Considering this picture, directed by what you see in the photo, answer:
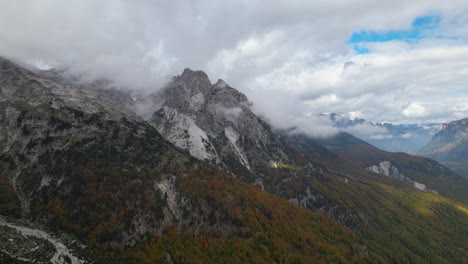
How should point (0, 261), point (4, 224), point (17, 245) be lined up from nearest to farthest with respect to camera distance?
point (0, 261)
point (17, 245)
point (4, 224)

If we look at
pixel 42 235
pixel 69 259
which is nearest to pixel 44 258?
pixel 69 259

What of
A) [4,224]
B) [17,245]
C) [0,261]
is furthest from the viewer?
[4,224]

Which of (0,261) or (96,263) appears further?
(96,263)

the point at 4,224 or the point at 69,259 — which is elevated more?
the point at 4,224

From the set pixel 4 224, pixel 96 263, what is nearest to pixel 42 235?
pixel 4 224

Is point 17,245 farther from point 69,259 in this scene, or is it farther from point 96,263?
point 96,263

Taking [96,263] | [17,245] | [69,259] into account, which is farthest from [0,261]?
[96,263]

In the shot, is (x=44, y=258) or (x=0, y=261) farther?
(x=44, y=258)

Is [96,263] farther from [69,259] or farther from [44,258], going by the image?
[44,258]
